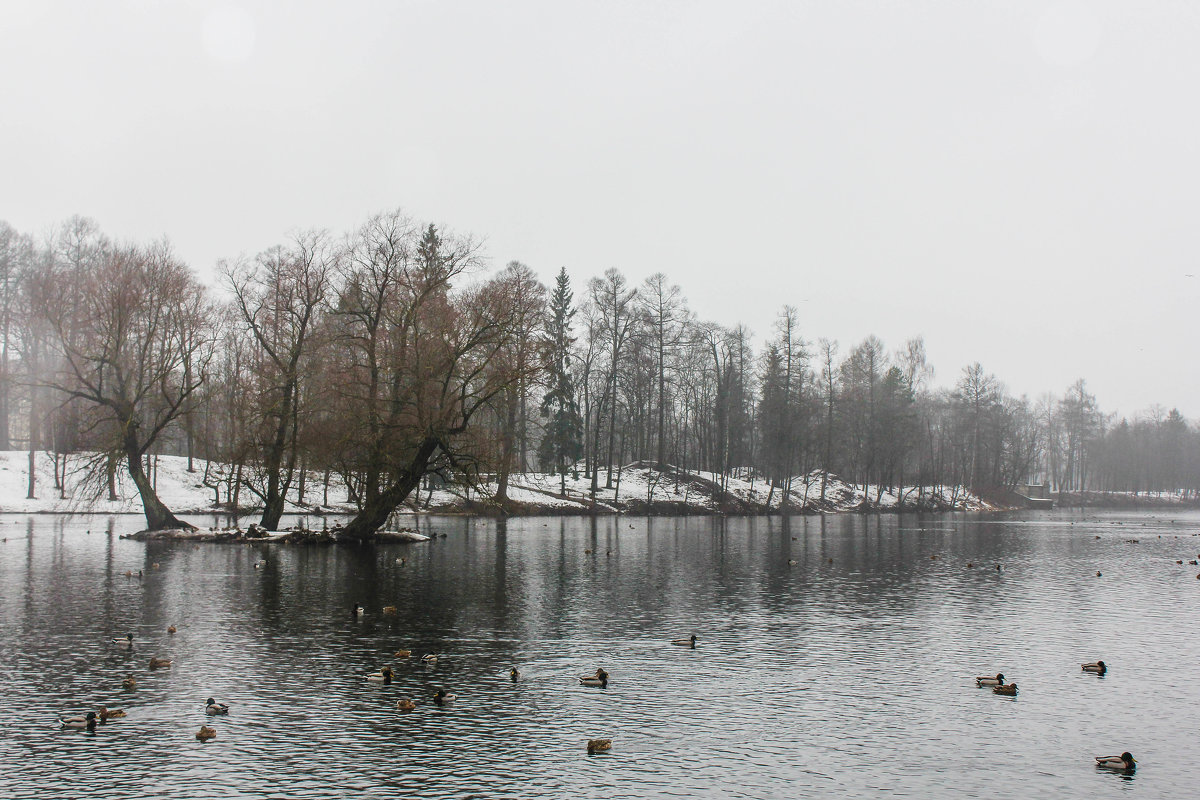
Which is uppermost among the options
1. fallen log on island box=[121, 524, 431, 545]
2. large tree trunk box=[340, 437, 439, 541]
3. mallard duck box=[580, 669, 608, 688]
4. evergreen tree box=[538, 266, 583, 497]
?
evergreen tree box=[538, 266, 583, 497]

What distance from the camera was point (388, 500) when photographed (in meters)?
45.1

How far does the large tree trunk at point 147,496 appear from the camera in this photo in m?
45.1

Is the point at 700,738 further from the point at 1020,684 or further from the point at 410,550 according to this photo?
the point at 410,550

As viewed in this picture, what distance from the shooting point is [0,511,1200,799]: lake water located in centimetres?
1170

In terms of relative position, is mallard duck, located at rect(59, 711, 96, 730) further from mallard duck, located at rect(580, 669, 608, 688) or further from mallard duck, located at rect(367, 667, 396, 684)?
mallard duck, located at rect(580, 669, 608, 688)

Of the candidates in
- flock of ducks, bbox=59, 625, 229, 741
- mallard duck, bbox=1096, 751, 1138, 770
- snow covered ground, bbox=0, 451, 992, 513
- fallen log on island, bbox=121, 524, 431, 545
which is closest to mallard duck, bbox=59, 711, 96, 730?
flock of ducks, bbox=59, 625, 229, 741

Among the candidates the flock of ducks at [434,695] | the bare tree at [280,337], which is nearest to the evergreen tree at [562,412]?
the bare tree at [280,337]

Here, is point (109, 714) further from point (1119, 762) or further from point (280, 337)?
point (280, 337)

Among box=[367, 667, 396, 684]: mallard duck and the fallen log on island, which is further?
the fallen log on island

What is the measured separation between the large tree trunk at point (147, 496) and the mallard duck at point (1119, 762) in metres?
43.0

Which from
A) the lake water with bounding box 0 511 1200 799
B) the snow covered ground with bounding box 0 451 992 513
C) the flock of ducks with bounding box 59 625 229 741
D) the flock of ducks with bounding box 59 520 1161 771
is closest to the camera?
the lake water with bounding box 0 511 1200 799

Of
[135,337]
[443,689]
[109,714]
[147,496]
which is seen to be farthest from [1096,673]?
[135,337]

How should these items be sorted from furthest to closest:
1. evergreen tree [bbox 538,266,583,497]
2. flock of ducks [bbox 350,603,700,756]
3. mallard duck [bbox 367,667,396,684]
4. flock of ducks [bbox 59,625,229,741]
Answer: evergreen tree [bbox 538,266,583,497] < mallard duck [bbox 367,667,396,684] < flock of ducks [bbox 59,625,229,741] < flock of ducks [bbox 350,603,700,756]

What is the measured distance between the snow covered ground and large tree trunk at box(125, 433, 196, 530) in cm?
712
